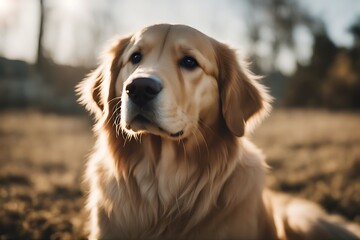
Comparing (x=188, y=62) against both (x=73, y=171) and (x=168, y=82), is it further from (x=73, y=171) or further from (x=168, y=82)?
(x=73, y=171)

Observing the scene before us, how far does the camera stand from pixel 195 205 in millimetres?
2791

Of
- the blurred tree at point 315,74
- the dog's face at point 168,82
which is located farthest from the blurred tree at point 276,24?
the dog's face at point 168,82

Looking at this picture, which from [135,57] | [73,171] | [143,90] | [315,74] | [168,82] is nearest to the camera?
[143,90]

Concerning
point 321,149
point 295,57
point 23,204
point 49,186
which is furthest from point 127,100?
point 295,57

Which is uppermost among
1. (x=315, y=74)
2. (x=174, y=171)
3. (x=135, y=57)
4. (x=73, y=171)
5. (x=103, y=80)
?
(x=135, y=57)

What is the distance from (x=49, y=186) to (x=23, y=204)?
87 cm

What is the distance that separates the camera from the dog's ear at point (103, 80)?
3.17 meters

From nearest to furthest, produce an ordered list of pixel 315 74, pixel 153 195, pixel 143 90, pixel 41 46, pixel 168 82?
pixel 143 90 < pixel 168 82 < pixel 153 195 < pixel 41 46 < pixel 315 74

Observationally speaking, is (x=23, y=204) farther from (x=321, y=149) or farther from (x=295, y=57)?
(x=295, y=57)

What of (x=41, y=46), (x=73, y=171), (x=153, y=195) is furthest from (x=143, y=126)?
(x=41, y=46)

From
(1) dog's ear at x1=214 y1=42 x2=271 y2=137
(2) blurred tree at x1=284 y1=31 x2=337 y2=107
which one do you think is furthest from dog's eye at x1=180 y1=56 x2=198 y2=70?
(2) blurred tree at x1=284 y1=31 x2=337 y2=107

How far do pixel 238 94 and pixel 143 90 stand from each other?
3.21ft

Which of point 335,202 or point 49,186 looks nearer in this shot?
point 335,202

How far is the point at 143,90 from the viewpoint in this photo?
2371 millimetres
